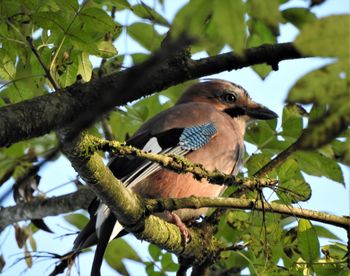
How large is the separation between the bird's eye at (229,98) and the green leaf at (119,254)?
225 cm

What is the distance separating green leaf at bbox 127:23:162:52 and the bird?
25.8 inches

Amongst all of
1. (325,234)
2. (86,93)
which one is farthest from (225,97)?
(86,93)

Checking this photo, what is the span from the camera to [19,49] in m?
3.77

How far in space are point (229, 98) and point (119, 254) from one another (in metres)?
2.41

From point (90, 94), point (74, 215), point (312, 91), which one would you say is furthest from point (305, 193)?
point (312, 91)

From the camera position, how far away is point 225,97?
22.9 ft

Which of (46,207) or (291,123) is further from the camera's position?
(46,207)

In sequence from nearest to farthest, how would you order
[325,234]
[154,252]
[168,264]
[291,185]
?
1. [291,185]
2. [325,234]
3. [168,264]
4. [154,252]

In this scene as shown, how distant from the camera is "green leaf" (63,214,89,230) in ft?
18.4

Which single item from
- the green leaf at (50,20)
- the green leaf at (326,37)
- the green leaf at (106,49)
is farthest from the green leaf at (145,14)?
the green leaf at (326,37)

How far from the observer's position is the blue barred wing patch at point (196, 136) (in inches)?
219

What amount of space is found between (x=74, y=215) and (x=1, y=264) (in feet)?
2.82

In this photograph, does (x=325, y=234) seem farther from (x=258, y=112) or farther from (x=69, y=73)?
(x=258, y=112)

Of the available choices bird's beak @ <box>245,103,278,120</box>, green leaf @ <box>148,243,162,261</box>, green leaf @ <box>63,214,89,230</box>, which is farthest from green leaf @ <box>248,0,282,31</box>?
bird's beak @ <box>245,103,278,120</box>
